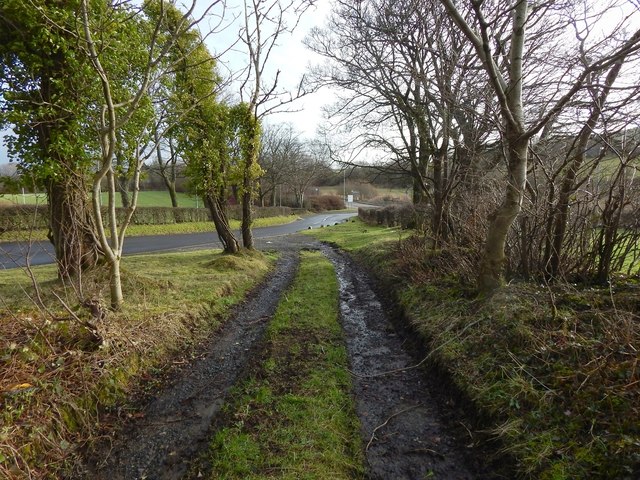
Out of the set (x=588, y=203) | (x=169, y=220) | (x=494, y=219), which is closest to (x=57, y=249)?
(x=494, y=219)

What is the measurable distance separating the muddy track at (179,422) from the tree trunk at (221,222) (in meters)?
6.22

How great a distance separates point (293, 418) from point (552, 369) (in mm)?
2762

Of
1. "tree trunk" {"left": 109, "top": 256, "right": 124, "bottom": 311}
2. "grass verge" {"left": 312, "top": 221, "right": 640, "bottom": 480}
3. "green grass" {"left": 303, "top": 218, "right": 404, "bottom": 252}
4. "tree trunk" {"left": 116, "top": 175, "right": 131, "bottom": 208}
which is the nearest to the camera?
"grass verge" {"left": 312, "top": 221, "right": 640, "bottom": 480}

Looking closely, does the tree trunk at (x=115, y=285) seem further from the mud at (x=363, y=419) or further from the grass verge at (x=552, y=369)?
the grass verge at (x=552, y=369)

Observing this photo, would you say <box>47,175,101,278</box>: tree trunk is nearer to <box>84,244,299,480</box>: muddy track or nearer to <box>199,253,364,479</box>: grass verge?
<box>84,244,299,480</box>: muddy track

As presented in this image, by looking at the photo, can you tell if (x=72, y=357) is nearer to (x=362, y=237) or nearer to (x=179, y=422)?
(x=179, y=422)

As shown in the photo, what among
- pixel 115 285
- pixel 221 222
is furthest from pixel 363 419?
pixel 221 222

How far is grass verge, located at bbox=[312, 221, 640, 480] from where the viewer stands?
104 inches

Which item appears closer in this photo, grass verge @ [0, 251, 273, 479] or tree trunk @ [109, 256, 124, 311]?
grass verge @ [0, 251, 273, 479]

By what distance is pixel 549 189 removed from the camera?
505 cm

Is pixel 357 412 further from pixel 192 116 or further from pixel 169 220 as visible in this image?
pixel 169 220

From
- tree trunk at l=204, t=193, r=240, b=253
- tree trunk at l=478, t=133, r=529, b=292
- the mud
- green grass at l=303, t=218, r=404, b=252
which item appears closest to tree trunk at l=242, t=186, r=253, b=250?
tree trunk at l=204, t=193, r=240, b=253

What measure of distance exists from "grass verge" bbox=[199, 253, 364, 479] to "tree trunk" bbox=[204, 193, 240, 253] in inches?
256

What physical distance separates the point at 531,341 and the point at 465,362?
2.66ft
